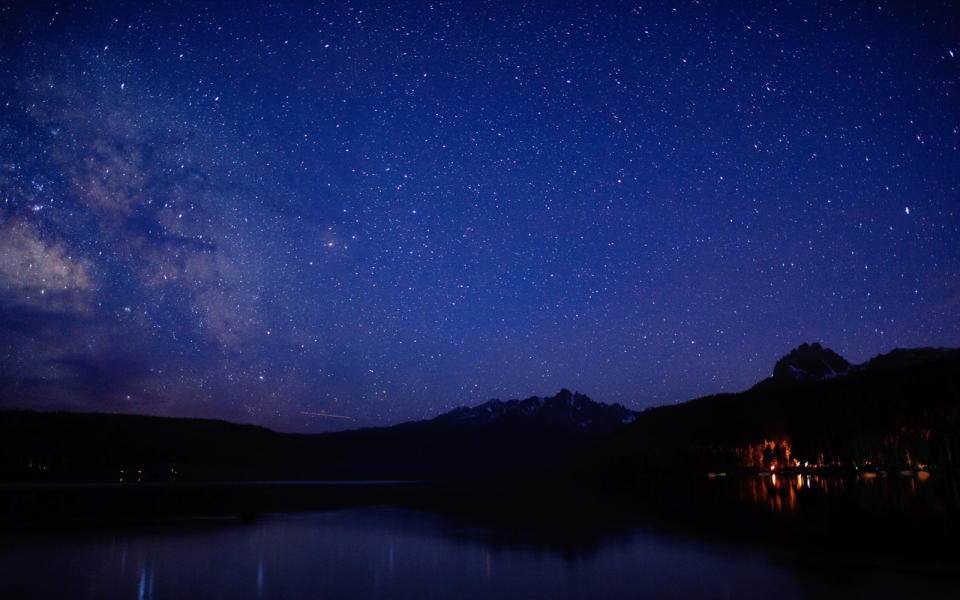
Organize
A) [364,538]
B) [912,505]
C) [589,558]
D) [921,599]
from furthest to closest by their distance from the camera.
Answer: [912,505] → [364,538] → [589,558] → [921,599]

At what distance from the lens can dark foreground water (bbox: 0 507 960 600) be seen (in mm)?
18172

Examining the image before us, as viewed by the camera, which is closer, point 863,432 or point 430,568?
point 430,568

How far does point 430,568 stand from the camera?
23.1 metres

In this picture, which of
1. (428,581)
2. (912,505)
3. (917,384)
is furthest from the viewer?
(917,384)

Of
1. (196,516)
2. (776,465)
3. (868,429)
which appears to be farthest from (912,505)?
(776,465)

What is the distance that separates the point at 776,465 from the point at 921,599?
172616mm

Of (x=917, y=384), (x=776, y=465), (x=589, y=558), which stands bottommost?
(x=776, y=465)

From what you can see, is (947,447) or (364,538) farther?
(947,447)

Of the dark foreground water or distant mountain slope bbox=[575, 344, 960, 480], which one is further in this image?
distant mountain slope bbox=[575, 344, 960, 480]

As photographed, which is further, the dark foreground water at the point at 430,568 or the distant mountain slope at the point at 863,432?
the distant mountain slope at the point at 863,432

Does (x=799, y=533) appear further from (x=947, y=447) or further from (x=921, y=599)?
(x=947, y=447)

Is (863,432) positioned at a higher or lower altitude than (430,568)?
lower

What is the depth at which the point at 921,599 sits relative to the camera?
51.3ft

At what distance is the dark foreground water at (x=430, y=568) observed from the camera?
715 inches
